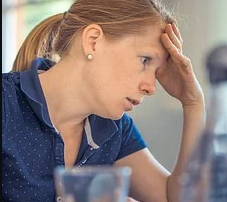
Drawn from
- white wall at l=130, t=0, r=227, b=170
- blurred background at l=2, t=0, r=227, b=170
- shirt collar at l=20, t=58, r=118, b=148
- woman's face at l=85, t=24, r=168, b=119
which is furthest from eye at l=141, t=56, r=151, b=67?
white wall at l=130, t=0, r=227, b=170

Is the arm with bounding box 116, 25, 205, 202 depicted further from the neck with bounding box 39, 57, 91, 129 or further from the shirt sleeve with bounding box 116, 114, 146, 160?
the neck with bounding box 39, 57, 91, 129

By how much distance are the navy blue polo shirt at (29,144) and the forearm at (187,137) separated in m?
0.21

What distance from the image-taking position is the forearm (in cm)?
135

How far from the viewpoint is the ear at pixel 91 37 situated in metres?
1.23

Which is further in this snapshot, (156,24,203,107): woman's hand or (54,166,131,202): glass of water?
(156,24,203,107): woman's hand

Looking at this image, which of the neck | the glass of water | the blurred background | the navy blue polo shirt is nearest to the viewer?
the glass of water

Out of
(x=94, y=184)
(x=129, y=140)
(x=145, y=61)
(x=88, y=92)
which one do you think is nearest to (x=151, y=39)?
(x=145, y=61)

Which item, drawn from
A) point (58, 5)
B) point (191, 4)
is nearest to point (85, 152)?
point (191, 4)

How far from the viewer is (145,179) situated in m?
1.43

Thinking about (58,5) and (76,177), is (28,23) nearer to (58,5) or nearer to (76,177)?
(58,5)

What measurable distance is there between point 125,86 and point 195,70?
1271mm

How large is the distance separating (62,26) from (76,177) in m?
0.83

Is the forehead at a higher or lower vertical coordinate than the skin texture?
higher

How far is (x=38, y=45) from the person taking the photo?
142 centimetres
